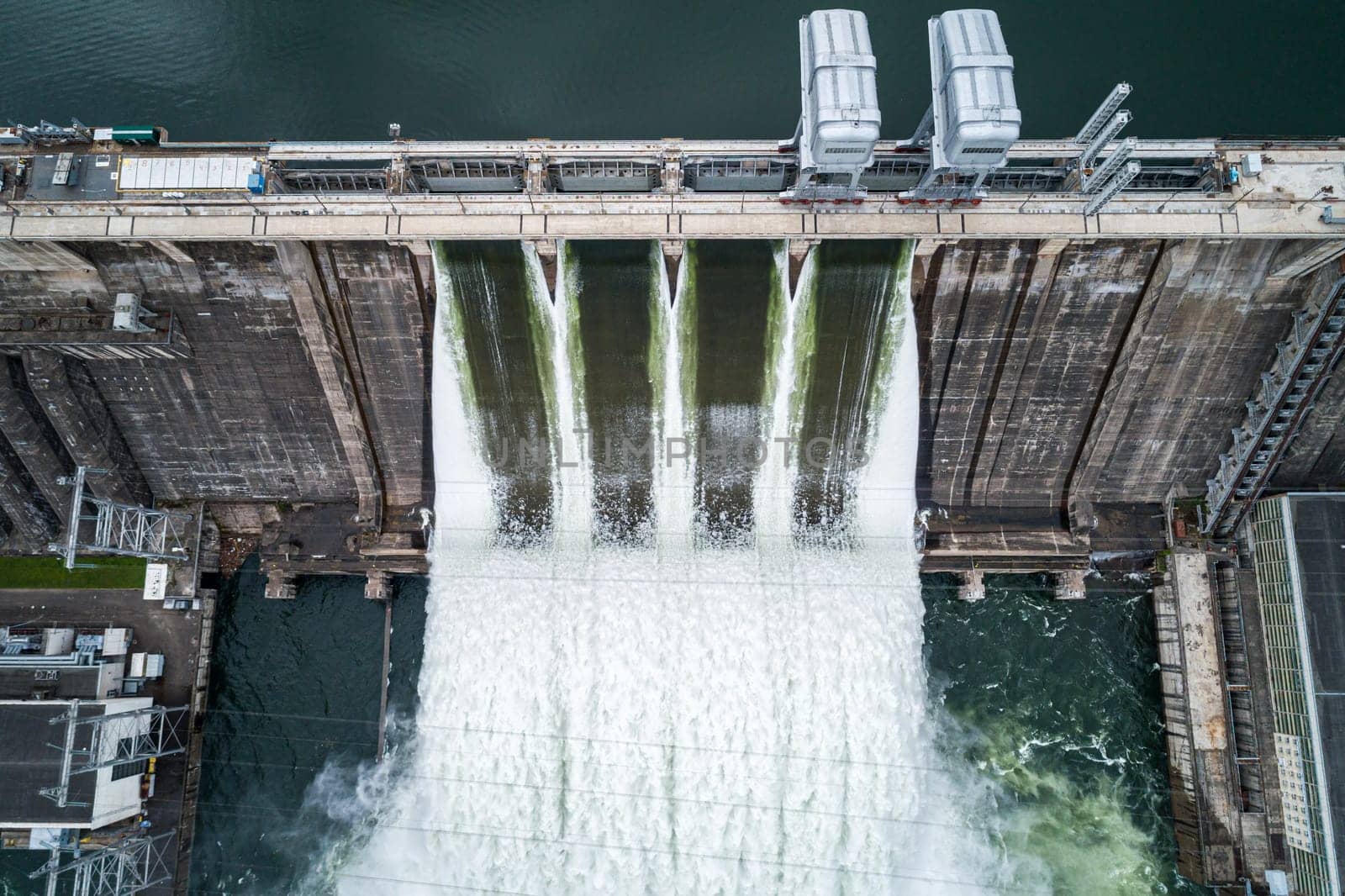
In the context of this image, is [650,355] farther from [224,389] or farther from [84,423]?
[84,423]

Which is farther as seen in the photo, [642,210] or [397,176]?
[397,176]

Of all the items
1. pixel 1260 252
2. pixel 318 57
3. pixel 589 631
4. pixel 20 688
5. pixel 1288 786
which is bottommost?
pixel 1288 786

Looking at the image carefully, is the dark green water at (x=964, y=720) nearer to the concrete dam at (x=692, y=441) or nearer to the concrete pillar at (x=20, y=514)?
the concrete dam at (x=692, y=441)

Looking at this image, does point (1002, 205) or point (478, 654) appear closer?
point (1002, 205)

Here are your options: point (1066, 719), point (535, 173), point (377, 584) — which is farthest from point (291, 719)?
point (1066, 719)

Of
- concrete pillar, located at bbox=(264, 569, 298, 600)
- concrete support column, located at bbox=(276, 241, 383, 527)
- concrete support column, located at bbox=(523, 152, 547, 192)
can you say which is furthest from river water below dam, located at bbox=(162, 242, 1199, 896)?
concrete support column, located at bbox=(276, 241, 383, 527)

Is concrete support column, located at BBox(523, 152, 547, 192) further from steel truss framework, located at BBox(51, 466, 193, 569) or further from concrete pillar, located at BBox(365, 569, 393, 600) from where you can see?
steel truss framework, located at BBox(51, 466, 193, 569)

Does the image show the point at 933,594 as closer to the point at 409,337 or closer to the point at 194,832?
the point at 409,337

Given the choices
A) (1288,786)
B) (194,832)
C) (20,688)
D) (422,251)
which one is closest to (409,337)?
(422,251)
